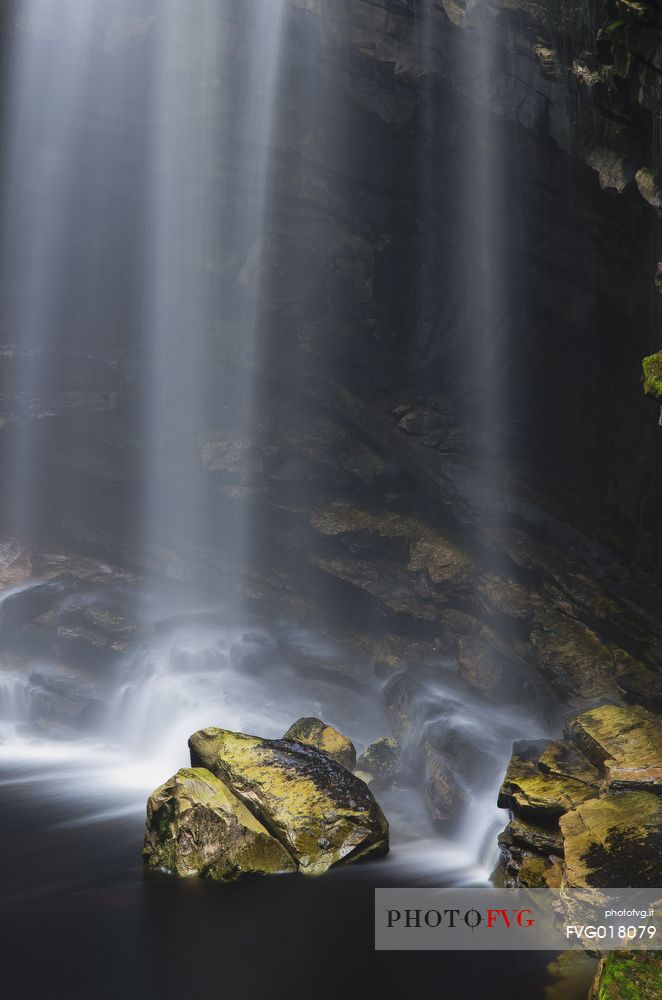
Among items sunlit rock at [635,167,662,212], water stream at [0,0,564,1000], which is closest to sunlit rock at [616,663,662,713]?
water stream at [0,0,564,1000]

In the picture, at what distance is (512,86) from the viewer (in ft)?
52.4

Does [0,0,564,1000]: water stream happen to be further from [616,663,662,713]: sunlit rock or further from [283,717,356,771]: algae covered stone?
[616,663,662,713]: sunlit rock

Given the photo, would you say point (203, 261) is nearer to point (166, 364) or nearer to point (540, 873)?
point (166, 364)

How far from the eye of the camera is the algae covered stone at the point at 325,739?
49.5 feet

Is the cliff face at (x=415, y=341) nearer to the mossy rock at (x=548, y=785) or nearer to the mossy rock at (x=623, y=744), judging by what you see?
the mossy rock at (x=623, y=744)

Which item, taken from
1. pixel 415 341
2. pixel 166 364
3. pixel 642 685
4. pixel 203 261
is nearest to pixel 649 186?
pixel 415 341

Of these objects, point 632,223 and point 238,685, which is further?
point 238,685

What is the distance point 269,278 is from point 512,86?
392 inches

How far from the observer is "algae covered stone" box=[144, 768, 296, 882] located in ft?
34.4

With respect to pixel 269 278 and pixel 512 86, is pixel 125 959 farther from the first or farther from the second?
pixel 269 278

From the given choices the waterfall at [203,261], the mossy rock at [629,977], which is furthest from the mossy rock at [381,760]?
the waterfall at [203,261]

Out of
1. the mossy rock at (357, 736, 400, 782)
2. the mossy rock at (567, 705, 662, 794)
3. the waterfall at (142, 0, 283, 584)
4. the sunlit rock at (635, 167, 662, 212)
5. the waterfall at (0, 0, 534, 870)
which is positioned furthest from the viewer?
the waterfall at (142, 0, 283, 584)

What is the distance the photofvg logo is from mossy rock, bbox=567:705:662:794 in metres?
2.29

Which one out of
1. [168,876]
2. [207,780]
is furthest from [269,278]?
[168,876]
